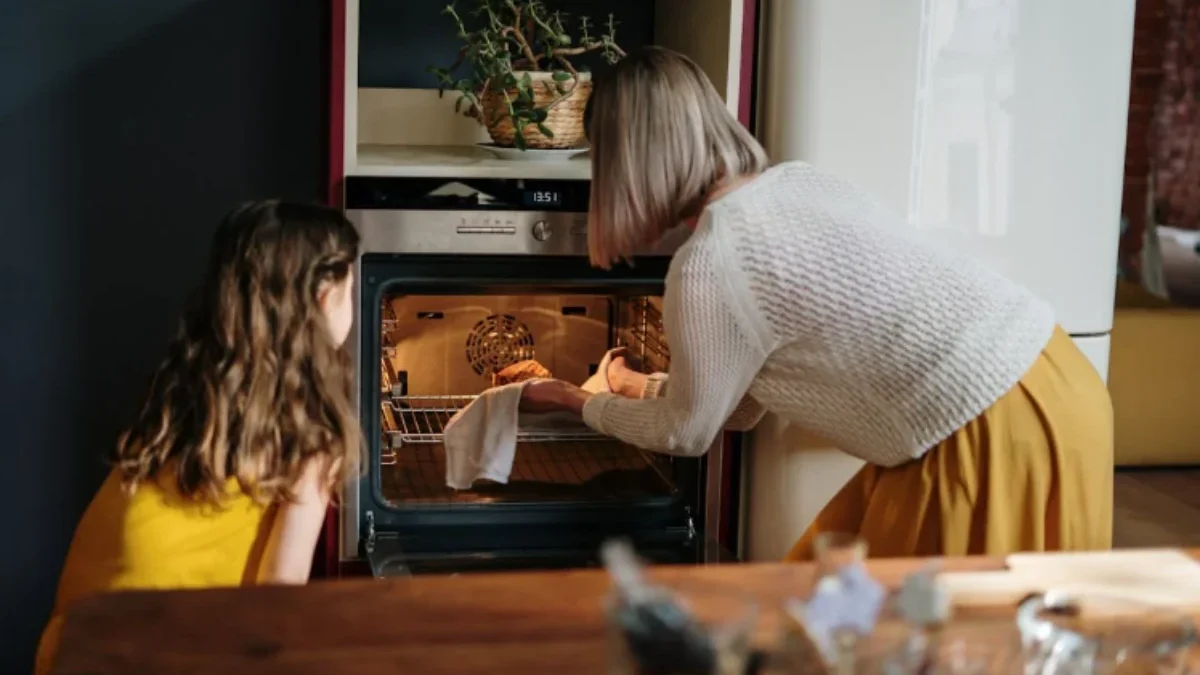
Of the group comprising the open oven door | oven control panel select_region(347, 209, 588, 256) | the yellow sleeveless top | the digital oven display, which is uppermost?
the digital oven display

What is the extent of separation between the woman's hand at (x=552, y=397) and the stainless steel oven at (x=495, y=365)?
Result: 153 millimetres

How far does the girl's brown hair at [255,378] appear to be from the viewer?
1.86 m

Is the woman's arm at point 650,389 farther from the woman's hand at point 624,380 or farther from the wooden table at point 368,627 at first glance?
the wooden table at point 368,627

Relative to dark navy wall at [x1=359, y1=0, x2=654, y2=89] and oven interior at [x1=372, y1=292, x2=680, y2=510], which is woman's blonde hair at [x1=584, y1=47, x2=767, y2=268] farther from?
dark navy wall at [x1=359, y1=0, x2=654, y2=89]

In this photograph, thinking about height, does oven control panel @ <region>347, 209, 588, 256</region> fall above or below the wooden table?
above

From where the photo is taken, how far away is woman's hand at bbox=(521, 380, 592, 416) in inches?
95.6

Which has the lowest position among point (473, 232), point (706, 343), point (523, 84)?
point (706, 343)

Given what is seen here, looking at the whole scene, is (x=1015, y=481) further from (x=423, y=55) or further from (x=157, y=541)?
(x=423, y=55)

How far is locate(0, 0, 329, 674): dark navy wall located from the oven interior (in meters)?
0.57

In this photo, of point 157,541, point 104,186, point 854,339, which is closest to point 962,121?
point 854,339

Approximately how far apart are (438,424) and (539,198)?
0.48 m

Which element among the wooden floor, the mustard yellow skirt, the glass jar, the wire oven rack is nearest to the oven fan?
the wire oven rack

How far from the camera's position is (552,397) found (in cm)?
244

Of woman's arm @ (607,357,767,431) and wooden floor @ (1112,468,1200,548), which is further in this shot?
wooden floor @ (1112,468,1200,548)
